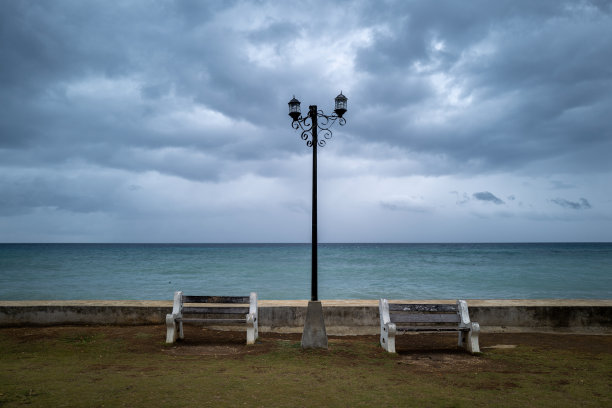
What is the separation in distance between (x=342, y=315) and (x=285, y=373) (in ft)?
9.20

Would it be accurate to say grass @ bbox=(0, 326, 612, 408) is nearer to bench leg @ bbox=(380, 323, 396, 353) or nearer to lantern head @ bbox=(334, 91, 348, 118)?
bench leg @ bbox=(380, 323, 396, 353)

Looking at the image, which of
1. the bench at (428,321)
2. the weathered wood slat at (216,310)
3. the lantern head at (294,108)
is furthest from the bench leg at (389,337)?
the lantern head at (294,108)

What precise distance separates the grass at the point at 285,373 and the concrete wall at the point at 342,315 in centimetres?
43

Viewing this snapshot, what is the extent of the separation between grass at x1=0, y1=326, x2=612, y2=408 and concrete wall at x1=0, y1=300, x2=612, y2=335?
1.40ft

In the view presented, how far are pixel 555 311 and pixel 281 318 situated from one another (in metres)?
5.48

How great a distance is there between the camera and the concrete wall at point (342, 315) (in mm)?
7715

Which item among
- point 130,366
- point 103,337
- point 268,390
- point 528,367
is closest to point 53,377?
point 130,366

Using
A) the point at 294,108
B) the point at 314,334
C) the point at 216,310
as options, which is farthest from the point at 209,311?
the point at 294,108

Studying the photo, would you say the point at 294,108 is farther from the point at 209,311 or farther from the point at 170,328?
the point at 170,328

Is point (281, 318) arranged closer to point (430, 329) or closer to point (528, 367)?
point (430, 329)

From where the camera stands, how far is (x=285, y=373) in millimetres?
5203

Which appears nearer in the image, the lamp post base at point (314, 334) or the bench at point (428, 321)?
the bench at point (428, 321)

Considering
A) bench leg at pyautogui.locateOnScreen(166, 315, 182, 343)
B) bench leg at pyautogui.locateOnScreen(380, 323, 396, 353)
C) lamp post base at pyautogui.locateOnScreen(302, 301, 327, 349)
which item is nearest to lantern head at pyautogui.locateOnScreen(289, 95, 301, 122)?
lamp post base at pyautogui.locateOnScreen(302, 301, 327, 349)

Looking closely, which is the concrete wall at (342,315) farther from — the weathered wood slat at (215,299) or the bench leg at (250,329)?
the bench leg at (250,329)
